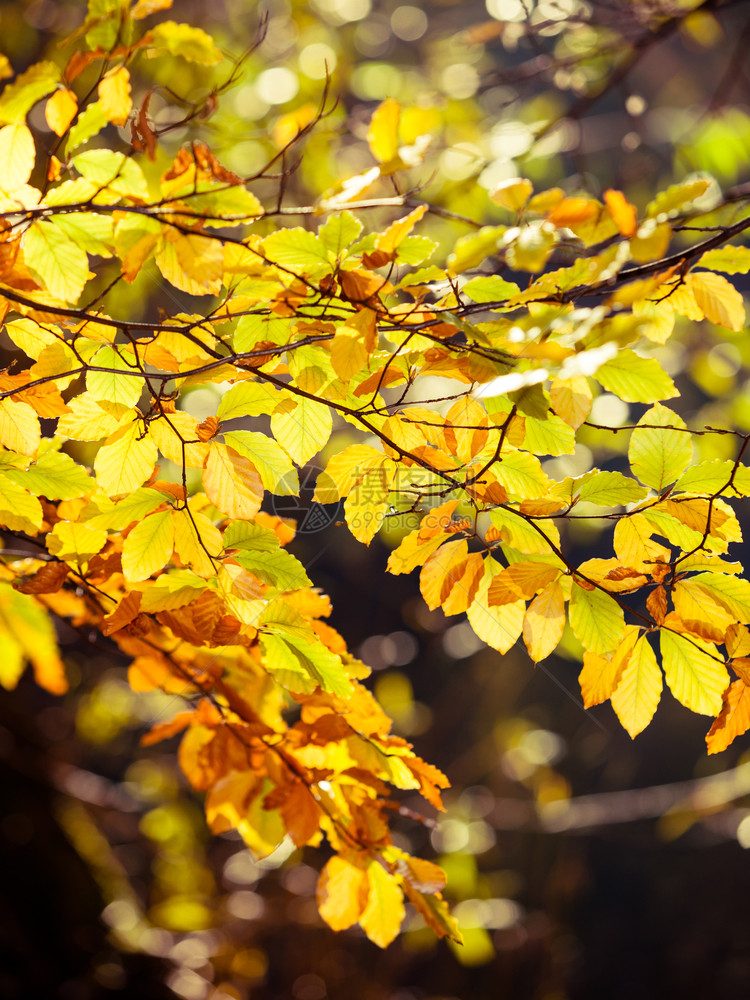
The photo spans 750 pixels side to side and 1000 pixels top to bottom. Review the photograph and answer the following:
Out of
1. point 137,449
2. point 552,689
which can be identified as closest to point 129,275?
point 137,449

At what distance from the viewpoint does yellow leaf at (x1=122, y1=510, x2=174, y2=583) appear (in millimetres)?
682

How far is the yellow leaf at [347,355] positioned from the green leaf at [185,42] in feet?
1.08

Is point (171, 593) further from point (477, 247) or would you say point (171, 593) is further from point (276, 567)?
point (477, 247)

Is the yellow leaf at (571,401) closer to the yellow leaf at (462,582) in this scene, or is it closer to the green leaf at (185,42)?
the yellow leaf at (462,582)

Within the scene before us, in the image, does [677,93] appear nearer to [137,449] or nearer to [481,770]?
[481,770]

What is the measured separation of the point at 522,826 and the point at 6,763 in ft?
6.92

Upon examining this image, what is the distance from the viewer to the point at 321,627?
2.96 ft

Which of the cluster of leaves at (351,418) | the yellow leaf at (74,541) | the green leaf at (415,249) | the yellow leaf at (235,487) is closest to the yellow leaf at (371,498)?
the cluster of leaves at (351,418)

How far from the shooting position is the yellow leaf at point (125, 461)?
0.70 metres

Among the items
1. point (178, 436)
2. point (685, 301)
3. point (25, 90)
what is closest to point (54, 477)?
point (178, 436)

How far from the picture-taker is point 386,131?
52 cm

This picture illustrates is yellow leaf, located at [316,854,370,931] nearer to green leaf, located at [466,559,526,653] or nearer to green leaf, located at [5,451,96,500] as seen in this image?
green leaf, located at [466,559,526,653]

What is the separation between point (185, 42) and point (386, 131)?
0.29m
